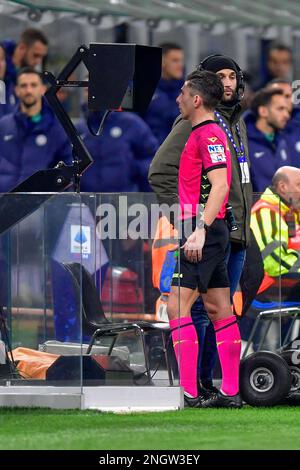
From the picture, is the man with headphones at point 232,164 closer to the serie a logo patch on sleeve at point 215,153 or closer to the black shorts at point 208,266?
the black shorts at point 208,266

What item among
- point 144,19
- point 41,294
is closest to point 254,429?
point 41,294

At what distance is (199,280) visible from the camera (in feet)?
28.8

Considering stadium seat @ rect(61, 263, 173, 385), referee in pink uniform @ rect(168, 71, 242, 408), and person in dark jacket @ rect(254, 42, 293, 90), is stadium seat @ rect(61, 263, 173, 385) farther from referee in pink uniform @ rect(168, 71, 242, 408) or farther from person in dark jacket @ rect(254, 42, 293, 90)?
person in dark jacket @ rect(254, 42, 293, 90)

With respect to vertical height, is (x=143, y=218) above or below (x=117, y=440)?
above

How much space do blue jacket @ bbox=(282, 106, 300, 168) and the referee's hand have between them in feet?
15.6

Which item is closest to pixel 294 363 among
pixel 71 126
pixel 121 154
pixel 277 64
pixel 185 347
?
pixel 185 347

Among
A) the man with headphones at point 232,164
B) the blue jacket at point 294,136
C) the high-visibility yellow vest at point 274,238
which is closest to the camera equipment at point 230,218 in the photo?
the man with headphones at point 232,164

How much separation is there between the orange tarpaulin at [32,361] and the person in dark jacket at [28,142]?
4588 mm

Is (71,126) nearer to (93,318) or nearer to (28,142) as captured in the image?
(93,318)

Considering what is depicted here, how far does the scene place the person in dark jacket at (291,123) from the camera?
13.1 metres

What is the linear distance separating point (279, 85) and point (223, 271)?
4489 mm

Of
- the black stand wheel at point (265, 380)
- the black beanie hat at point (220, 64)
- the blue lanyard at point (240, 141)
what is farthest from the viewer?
the black beanie hat at point (220, 64)

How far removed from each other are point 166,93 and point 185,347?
428 cm
